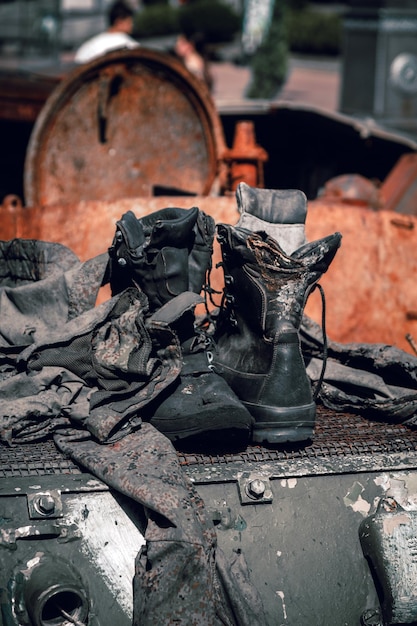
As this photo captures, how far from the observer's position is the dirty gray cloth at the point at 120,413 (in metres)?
3.49

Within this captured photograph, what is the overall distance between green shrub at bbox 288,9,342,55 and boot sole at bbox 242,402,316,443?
23545 millimetres

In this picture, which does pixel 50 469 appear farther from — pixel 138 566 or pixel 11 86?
pixel 11 86

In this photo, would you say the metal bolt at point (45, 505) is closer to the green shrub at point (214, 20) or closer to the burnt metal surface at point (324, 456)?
the burnt metal surface at point (324, 456)

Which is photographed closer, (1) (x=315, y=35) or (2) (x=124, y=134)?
(2) (x=124, y=134)

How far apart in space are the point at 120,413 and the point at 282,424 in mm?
532

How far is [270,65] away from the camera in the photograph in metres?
19.8

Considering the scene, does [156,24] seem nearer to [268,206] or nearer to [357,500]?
[268,206]

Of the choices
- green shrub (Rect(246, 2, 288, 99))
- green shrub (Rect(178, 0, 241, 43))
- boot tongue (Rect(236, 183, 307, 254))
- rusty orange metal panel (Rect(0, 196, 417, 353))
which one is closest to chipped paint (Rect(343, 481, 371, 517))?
boot tongue (Rect(236, 183, 307, 254))

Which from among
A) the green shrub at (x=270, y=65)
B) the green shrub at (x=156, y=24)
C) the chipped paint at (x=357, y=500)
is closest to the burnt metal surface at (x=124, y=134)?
the chipped paint at (x=357, y=500)

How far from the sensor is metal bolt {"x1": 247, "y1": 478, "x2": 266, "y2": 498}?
149 inches

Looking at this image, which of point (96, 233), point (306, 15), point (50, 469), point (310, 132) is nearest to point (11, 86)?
point (310, 132)

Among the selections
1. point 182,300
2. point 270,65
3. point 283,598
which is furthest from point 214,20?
point 283,598

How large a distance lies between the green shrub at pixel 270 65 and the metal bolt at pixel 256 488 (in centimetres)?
1540

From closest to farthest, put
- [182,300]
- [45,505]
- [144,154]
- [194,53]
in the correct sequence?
1. [45,505]
2. [182,300]
3. [144,154]
4. [194,53]
